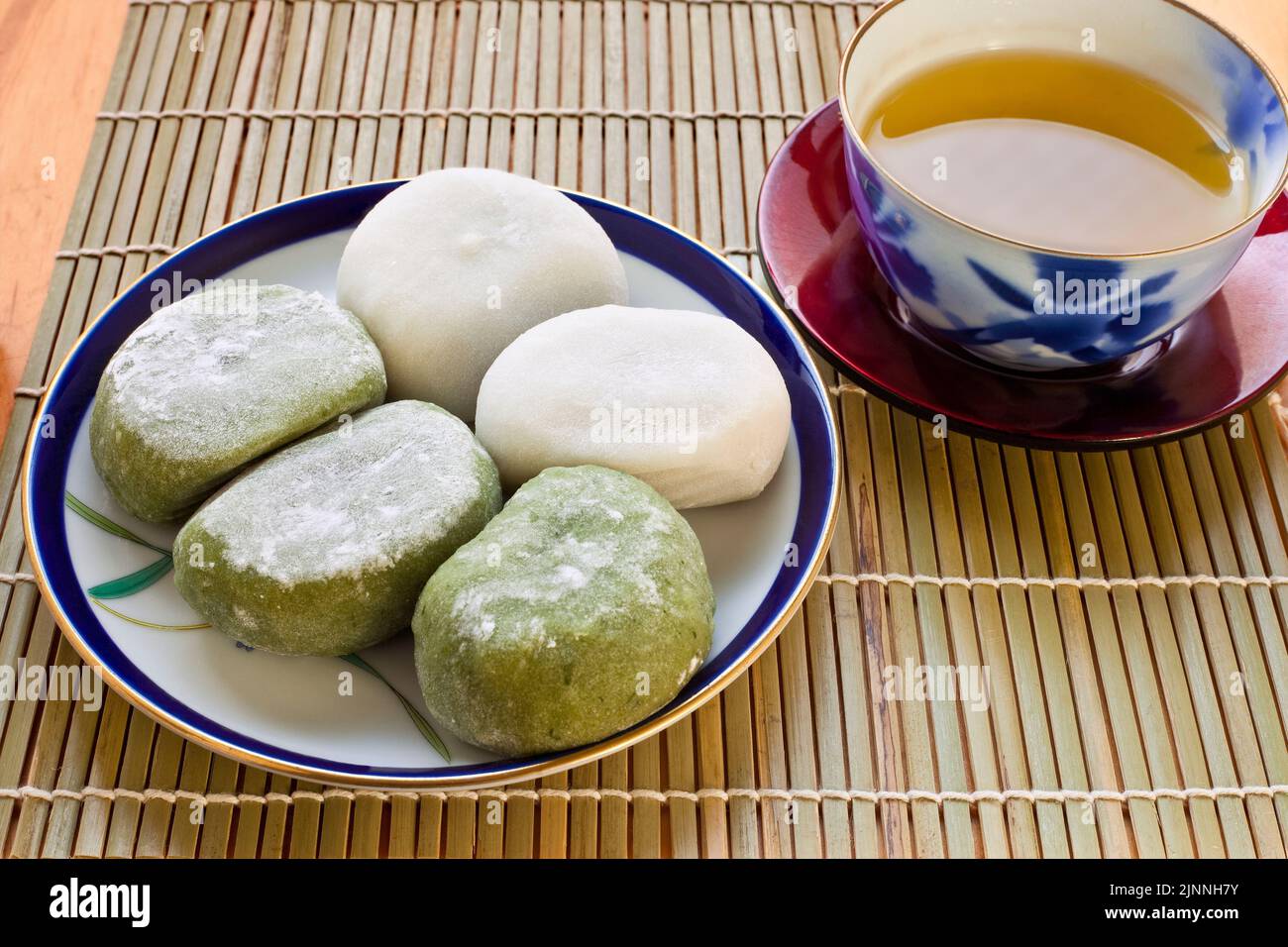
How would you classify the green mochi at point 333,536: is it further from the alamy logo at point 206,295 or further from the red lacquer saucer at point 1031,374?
the red lacquer saucer at point 1031,374

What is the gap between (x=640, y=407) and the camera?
0.84 m

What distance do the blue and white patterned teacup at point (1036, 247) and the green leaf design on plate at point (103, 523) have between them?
0.62 metres

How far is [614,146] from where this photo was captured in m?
1.27

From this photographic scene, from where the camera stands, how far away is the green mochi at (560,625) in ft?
A: 2.29

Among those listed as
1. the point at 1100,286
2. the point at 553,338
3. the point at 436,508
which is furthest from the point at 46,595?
the point at 1100,286

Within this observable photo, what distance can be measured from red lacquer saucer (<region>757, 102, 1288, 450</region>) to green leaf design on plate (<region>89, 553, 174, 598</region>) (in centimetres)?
55

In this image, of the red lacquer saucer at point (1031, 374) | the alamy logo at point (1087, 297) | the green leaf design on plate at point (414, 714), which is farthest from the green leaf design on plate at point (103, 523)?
the alamy logo at point (1087, 297)

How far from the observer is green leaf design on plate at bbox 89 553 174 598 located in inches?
32.0

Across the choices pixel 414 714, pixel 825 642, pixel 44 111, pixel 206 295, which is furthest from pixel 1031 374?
pixel 44 111

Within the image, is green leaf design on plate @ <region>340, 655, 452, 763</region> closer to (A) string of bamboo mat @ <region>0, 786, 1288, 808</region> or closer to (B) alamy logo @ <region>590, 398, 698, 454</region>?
(A) string of bamboo mat @ <region>0, 786, 1288, 808</region>

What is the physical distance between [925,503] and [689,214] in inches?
16.7

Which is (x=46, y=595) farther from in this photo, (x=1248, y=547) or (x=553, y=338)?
(x=1248, y=547)

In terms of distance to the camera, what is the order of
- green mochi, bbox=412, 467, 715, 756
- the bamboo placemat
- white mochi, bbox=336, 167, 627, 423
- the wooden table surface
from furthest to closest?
1. the wooden table surface
2. white mochi, bbox=336, 167, 627, 423
3. the bamboo placemat
4. green mochi, bbox=412, 467, 715, 756

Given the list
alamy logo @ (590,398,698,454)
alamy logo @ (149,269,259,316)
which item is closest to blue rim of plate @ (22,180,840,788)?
alamy logo @ (149,269,259,316)
